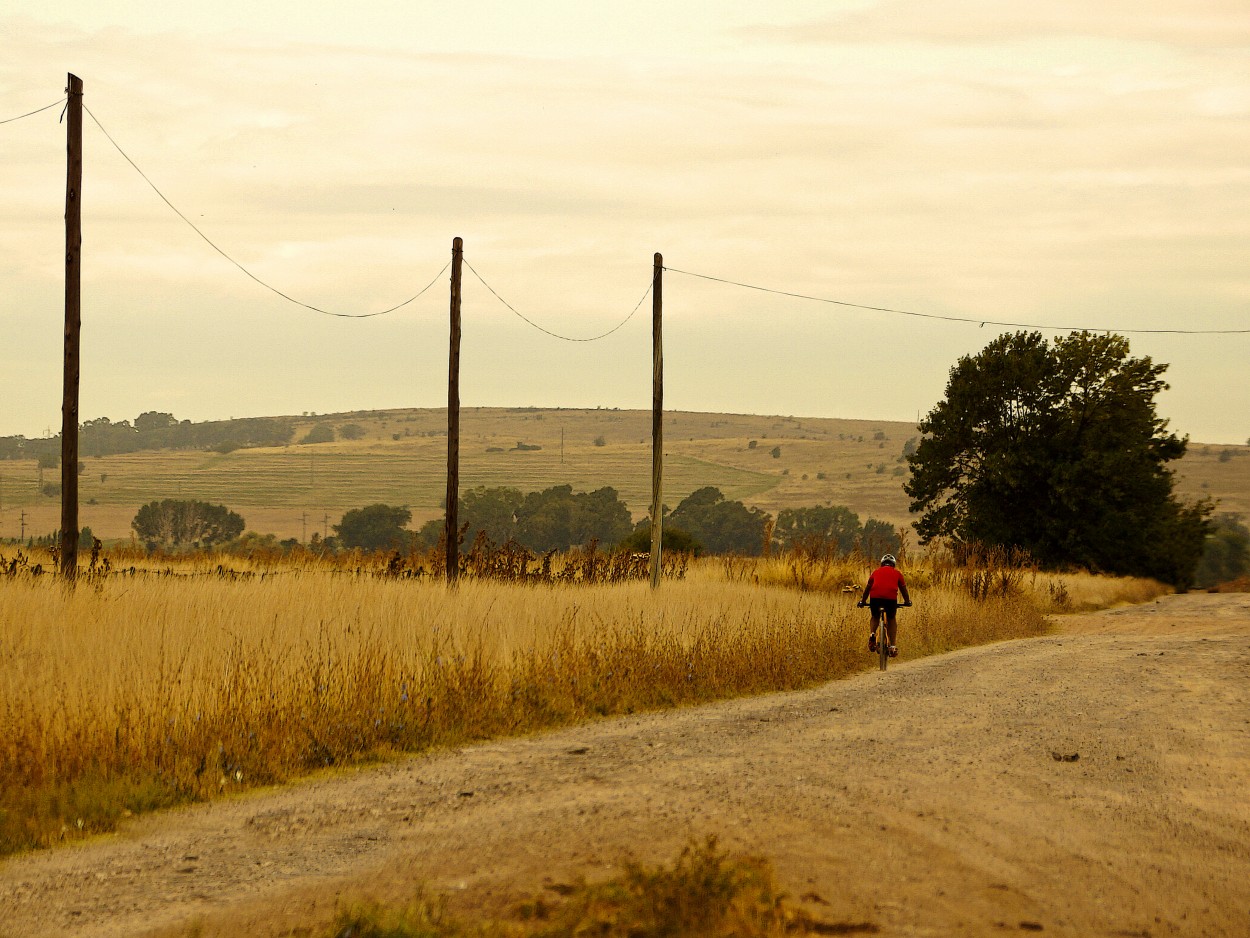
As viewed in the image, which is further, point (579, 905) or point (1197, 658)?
point (1197, 658)

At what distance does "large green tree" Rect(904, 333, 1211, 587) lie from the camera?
162ft

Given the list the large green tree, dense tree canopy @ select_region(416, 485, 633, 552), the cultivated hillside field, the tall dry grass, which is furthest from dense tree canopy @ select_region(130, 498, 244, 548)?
the tall dry grass

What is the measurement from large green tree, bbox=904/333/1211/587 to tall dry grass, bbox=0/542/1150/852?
98.6ft

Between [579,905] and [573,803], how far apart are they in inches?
84.4

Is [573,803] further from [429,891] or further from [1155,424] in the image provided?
[1155,424]

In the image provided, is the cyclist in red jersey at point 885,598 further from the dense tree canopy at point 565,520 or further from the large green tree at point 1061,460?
the dense tree canopy at point 565,520

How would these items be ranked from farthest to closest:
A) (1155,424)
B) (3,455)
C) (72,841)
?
1. (3,455)
2. (1155,424)
3. (72,841)

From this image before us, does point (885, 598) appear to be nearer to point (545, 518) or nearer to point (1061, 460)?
point (1061, 460)

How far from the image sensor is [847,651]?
1744cm

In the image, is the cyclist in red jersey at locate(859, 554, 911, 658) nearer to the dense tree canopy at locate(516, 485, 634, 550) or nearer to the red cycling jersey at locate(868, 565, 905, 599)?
the red cycling jersey at locate(868, 565, 905, 599)

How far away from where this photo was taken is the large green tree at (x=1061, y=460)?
1945 inches

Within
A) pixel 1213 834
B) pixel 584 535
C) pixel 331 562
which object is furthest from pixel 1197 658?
pixel 584 535

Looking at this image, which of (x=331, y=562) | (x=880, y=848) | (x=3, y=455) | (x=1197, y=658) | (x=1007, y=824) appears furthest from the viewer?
(x=3, y=455)

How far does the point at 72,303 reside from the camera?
58.1 feet
